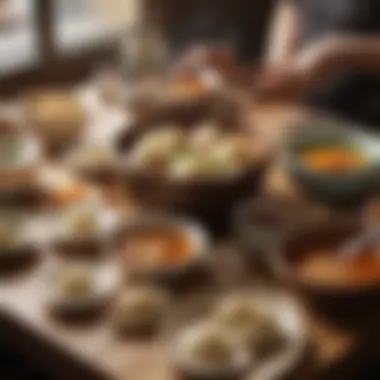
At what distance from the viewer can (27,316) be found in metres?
1.22

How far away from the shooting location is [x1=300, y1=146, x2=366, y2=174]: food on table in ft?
4.91

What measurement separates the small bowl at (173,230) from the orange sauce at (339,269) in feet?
0.46

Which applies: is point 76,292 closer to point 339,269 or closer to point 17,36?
point 339,269

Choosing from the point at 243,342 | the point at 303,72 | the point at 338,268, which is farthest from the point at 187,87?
the point at 243,342

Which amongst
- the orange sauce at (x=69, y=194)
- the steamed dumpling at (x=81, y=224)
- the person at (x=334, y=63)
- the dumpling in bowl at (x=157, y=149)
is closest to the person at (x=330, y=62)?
the person at (x=334, y=63)

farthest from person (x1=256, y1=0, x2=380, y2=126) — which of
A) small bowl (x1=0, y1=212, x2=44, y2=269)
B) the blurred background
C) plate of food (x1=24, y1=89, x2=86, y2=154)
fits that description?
small bowl (x1=0, y1=212, x2=44, y2=269)

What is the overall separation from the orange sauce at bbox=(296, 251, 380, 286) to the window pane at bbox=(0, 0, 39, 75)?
1138 mm

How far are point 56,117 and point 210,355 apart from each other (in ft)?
2.33

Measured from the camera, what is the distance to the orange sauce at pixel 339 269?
125 cm

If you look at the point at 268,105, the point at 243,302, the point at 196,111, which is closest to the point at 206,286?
the point at 243,302

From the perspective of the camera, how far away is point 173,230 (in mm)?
1396

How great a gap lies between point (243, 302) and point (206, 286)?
10 cm

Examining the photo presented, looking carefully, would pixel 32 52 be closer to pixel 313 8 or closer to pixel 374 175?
pixel 313 8

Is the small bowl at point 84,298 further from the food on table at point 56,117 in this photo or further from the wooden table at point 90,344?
the food on table at point 56,117
